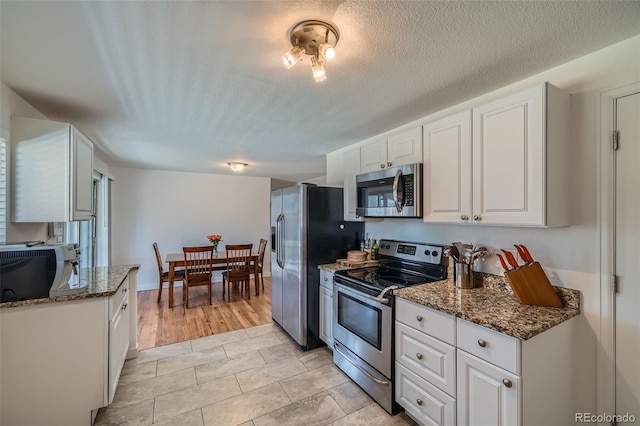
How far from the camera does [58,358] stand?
68.5 inches

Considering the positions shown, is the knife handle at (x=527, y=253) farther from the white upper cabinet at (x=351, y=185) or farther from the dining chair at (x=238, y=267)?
the dining chair at (x=238, y=267)

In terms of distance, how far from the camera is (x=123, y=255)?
16.7ft

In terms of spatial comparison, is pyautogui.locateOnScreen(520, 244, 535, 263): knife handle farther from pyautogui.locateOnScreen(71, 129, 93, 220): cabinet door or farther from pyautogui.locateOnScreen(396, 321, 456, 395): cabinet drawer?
pyautogui.locateOnScreen(71, 129, 93, 220): cabinet door

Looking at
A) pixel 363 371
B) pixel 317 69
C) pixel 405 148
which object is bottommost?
pixel 363 371

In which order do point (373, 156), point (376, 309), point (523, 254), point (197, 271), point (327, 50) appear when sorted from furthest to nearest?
1. point (197, 271)
2. point (373, 156)
3. point (376, 309)
4. point (523, 254)
5. point (327, 50)

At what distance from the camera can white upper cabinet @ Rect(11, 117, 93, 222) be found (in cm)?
190

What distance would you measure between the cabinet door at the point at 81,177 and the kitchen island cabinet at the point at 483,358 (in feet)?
8.15

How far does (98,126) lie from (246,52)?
2064 mm

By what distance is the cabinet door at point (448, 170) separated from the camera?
6.09 feet

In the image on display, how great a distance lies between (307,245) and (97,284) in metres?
1.74

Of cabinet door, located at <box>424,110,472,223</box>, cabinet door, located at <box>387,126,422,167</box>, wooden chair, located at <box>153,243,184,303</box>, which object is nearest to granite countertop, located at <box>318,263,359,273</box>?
cabinet door, located at <box>424,110,472,223</box>

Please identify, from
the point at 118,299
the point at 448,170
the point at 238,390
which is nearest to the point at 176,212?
the point at 118,299

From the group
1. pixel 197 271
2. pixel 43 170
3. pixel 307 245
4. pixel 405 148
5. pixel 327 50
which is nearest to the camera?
pixel 327 50

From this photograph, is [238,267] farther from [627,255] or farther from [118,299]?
[627,255]
